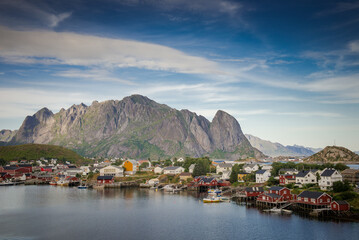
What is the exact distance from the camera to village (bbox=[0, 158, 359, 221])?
58.6 metres

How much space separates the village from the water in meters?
5.65

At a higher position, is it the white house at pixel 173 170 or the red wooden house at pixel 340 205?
the white house at pixel 173 170

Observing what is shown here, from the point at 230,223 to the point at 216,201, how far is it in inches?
877

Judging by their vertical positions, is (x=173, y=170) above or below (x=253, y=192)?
above

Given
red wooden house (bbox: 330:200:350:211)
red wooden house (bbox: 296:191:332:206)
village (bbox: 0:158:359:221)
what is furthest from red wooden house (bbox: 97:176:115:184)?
A: red wooden house (bbox: 330:200:350:211)

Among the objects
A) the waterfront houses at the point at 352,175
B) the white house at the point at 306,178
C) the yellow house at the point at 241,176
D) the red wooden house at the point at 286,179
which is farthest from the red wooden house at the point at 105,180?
the waterfront houses at the point at 352,175

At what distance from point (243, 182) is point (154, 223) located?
49.7 meters

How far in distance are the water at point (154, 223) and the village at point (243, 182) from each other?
5.65 m

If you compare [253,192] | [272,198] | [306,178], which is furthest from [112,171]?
[306,178]

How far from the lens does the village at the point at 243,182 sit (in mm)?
58562

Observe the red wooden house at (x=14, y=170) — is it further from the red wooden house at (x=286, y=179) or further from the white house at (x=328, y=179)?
the white house at (x=328, y=179)

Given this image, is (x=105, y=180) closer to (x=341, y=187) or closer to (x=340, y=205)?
(x=341, y=187)

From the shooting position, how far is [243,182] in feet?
310

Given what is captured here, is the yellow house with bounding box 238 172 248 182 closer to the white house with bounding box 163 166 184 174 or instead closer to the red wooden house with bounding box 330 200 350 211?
the white house with bounding box 163 166 184 174
